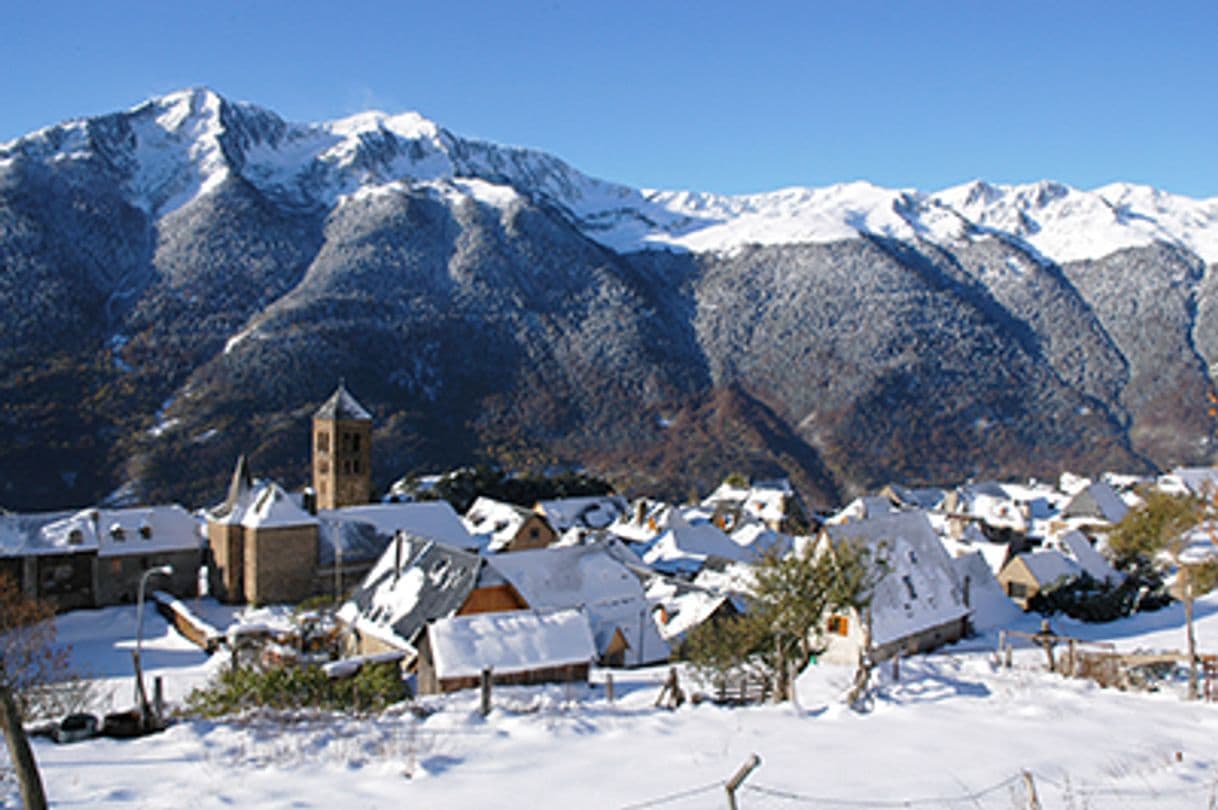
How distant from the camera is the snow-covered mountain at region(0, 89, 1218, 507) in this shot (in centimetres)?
11569

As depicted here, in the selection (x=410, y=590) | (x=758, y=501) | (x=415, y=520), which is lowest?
(x=758, y=501)

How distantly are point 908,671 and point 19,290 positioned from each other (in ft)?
473

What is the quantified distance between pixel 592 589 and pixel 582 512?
38632mm

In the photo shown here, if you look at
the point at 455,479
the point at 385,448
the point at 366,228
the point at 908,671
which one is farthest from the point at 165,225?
the point at 908,671

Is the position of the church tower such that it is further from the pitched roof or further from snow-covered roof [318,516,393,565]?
the pitched roof

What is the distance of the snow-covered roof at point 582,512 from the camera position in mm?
69938

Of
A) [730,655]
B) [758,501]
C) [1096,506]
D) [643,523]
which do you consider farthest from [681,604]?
[1096,506]

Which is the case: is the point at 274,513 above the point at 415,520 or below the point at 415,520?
above

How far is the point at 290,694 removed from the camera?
698 inches

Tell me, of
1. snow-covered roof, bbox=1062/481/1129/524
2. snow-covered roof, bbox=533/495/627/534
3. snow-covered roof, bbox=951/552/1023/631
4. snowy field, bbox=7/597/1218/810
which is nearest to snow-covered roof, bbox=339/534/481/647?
snowy field, bbox=7/597/1218/810

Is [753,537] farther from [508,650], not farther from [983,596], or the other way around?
[508,650]

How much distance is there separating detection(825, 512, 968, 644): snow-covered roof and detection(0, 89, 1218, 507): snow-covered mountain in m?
80.2

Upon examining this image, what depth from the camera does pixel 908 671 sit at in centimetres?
2362

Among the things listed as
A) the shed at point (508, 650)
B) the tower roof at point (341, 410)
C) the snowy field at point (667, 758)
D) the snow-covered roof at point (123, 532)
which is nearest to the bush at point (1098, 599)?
the snowy field at point (667, 758)
